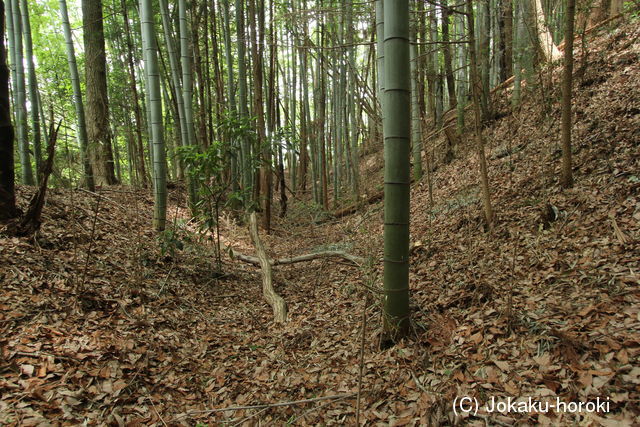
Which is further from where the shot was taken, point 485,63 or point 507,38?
point 507,38

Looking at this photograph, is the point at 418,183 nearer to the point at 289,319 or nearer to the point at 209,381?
the point at 289,319

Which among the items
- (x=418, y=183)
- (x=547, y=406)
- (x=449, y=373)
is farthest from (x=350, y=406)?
(x=418, y=183)

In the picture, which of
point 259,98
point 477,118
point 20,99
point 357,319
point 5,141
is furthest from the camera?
point 259,98

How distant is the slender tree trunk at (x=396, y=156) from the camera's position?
2193 mm

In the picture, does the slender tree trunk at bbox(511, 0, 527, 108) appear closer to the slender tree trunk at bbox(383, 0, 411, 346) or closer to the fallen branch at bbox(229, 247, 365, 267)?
the fallen branch at bbox(229, 247, 365, 267)

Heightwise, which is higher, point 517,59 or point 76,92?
point 517,59

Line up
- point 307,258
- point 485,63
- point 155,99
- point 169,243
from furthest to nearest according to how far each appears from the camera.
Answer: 1. point 485,63
2. point 307,258
3. point 155,99
4. point 169,243

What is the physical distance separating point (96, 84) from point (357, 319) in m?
6.13

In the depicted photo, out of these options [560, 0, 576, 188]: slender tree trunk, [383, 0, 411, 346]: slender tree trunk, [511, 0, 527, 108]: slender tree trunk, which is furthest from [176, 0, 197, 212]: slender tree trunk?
[511, 0, 527, 108]: slender tree trunk

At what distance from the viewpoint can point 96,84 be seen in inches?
247

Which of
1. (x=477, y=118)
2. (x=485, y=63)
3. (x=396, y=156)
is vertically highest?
(x=485, y=63)

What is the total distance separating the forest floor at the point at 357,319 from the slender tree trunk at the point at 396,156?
0.39 metres

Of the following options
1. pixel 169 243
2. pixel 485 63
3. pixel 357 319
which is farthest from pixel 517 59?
pixel 169 243

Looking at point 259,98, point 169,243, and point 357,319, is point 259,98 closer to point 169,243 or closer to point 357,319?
point 169,243
